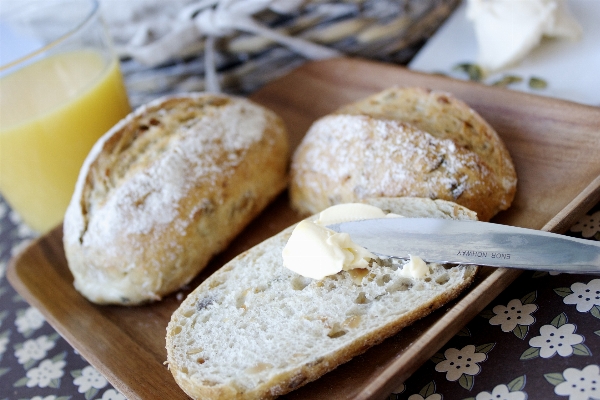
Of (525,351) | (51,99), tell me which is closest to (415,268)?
(525,351)

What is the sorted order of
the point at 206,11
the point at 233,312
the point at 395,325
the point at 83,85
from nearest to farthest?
the point at 395,325, the point at 233,312, the point at 83,85, the point at 206,11

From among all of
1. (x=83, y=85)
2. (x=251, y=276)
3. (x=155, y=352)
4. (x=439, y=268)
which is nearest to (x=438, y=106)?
(x=439, y=268)

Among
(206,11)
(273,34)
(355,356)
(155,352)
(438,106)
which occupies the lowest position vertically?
(155,352)

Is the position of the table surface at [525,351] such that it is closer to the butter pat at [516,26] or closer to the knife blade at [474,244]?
the knife blade at [474,244]

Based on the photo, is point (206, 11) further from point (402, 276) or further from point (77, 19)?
point (402, 276)

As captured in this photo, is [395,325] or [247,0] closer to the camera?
[395,325]

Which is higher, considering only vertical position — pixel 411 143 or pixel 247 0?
pixel 247 0

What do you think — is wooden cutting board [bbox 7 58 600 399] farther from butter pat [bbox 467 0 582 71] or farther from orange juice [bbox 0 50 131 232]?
butter pat [bbox 467 0 582 71]
